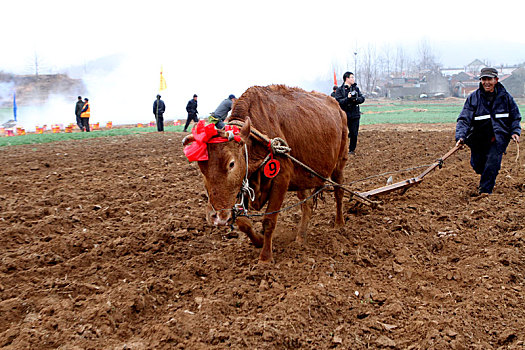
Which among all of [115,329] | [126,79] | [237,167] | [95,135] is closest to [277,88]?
[237,167]

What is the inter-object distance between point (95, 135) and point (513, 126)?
19333 millimetres

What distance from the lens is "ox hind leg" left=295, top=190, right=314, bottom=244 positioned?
20.1 feet

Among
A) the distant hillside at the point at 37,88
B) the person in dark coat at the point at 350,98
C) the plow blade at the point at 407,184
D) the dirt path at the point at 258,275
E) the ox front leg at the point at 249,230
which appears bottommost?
the dirt path at the point at 258,275

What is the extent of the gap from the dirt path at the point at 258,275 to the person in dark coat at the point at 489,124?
0.65 meters

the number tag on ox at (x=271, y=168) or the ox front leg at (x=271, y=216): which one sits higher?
the number tag on ox at (x=271, y=168)

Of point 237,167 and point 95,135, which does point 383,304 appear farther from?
point 95,135

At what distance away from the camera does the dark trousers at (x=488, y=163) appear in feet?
23.6

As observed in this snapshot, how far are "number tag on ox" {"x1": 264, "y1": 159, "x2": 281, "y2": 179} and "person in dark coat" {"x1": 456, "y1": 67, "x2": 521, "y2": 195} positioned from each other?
3.61 metres

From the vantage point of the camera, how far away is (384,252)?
5.62 m

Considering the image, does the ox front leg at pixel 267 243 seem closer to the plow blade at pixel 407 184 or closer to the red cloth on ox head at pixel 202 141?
the red cloth on ox head at pixel 202 141

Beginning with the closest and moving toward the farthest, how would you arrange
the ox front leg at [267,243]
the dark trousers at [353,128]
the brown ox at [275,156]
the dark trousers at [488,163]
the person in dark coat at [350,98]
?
the brown ox at [275,156]
the ox front leg at [267,243]
the dark trousers at [488,163]
the person in dark coat at [350,98]
the dark trousers at [353,128]

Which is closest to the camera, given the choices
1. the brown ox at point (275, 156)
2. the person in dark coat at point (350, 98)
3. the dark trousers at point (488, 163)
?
the brown ox at point (275, 156)

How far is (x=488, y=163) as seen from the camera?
7242 mm

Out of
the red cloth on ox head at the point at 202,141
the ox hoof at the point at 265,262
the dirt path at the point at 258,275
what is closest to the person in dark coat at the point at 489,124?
the dirt path at the point at 258,275
